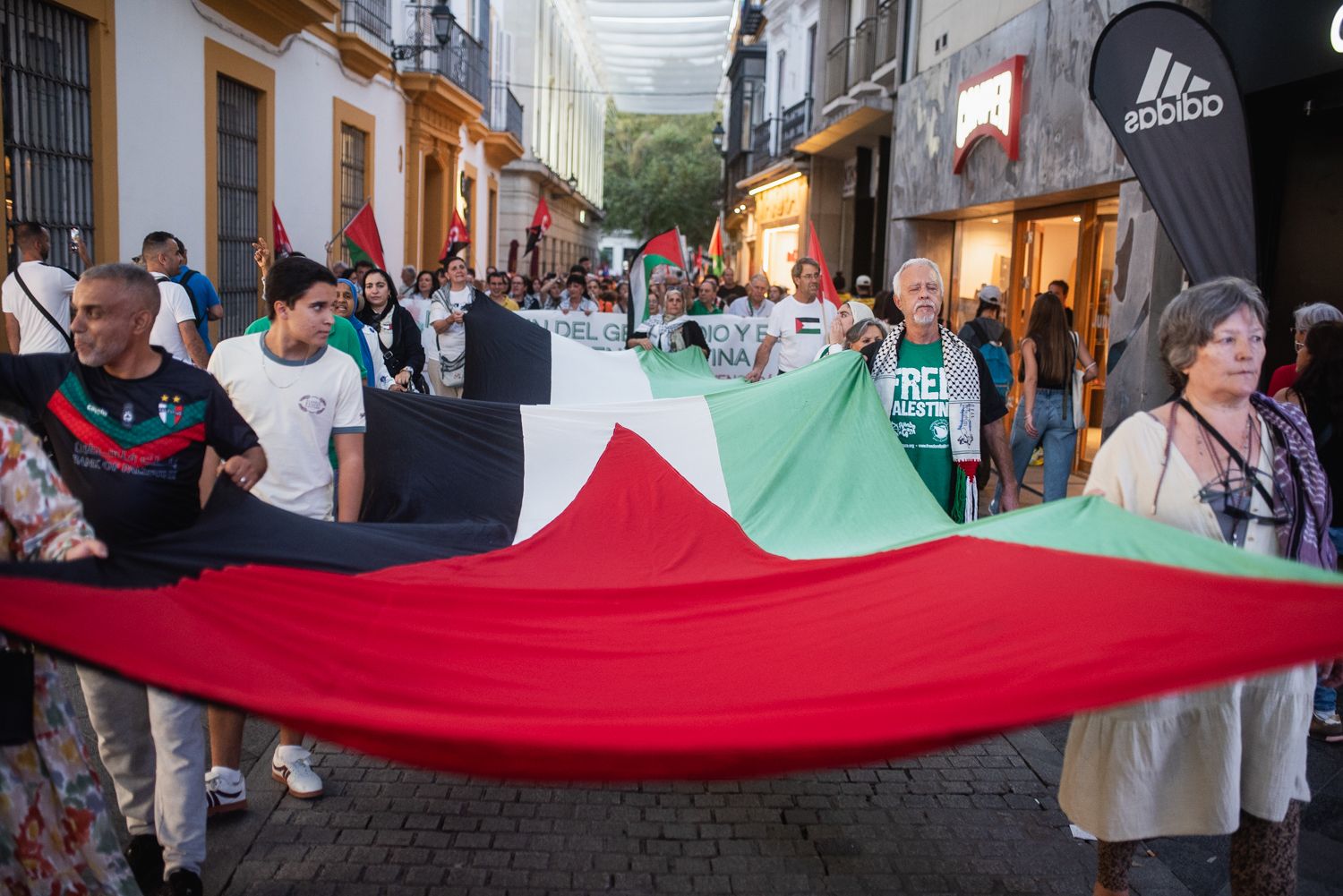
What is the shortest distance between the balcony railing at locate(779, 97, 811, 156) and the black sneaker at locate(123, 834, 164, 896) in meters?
24.9

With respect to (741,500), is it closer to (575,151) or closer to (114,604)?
(114,604)

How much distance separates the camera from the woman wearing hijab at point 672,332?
1007cm

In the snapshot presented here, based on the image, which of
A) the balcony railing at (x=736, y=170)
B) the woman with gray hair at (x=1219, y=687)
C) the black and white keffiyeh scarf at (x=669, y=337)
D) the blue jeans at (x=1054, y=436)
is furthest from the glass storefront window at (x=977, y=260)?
the balcony railing at (x=736, y=170)

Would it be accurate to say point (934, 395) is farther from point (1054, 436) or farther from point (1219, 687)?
point (1054, 436)

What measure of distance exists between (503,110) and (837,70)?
1029 centimetres

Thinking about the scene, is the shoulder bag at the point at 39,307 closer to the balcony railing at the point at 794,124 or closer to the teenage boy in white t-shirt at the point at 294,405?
the teenage boy in white t-shirt at the point at 294,405

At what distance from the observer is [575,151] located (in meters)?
52.0

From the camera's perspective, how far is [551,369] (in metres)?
8.66

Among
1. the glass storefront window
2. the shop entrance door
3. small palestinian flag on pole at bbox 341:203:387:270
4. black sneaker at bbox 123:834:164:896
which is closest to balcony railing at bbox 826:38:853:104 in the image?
the glass storefront window

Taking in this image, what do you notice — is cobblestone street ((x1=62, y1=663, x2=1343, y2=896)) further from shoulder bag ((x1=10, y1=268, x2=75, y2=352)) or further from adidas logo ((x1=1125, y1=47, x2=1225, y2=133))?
shoulder bag ((x1=10, y1=268, x2=75, y2=352))

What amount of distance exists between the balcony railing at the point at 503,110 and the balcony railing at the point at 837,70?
8.65 metres

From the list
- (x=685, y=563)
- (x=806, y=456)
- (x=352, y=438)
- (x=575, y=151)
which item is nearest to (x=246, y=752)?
(x=352, y=438)

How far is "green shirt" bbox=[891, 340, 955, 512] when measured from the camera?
5238 mm

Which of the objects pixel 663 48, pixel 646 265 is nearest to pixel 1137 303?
pixel 646 265
